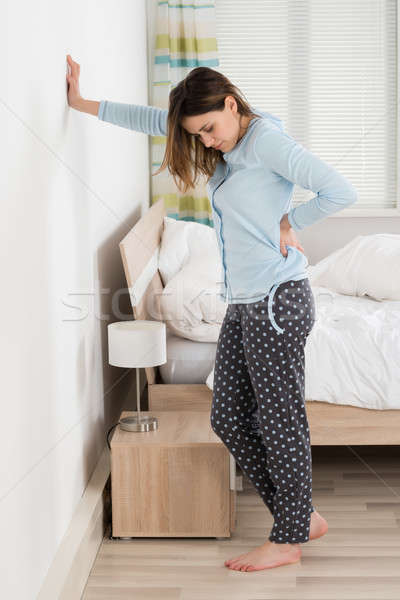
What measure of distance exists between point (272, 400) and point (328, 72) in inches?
97.8

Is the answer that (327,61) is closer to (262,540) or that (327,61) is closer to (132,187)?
(132,187)

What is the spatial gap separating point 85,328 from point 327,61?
2357mm

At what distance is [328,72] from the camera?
3.65 m

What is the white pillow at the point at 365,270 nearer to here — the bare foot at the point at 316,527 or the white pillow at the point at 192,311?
the white pillow at the point at 192,311

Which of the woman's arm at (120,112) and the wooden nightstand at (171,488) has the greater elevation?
the woman's arm at (120,112)

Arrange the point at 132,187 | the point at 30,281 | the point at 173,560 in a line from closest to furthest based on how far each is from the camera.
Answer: the point at 30,281
the point at 173,560
the point at 132,187

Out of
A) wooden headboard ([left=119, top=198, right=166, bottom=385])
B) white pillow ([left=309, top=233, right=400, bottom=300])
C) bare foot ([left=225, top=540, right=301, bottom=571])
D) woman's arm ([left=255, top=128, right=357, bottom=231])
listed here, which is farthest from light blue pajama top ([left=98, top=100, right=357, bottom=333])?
white pillow ([left=309, top=233, right=400, bottom=300])

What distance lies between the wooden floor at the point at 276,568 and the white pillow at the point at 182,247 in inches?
36.4

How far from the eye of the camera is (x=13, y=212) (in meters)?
1.29

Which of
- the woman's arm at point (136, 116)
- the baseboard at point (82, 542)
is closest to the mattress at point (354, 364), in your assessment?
the baseboard at point (82, 542)

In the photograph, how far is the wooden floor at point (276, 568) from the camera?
1684 mm

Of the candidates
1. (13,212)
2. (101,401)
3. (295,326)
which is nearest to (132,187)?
(101,401)

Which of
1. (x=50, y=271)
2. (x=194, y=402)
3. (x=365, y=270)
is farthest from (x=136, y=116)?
(x=365, y=270)

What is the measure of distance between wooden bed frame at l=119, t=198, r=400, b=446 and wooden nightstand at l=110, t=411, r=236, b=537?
320 mm
